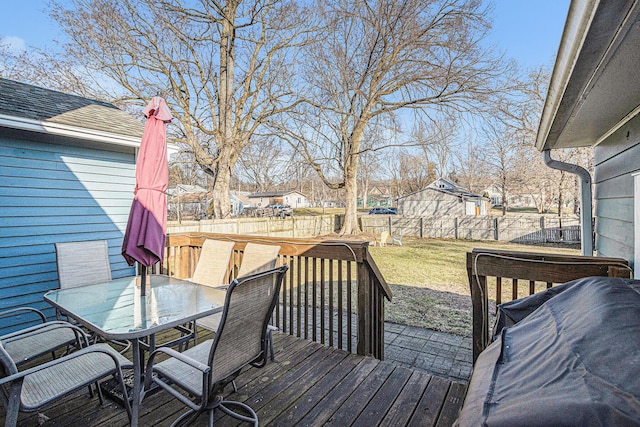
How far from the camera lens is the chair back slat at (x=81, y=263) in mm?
3434

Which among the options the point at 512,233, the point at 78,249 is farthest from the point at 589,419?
the point at 512,233

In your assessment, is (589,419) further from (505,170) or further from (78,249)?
(505,170)

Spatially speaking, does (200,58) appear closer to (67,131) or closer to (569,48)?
(67,131)

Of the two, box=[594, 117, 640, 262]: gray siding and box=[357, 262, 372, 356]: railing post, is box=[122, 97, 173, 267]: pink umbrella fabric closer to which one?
box=[357, 262, 372, 356]: railing post

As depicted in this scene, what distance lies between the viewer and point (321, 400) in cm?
229

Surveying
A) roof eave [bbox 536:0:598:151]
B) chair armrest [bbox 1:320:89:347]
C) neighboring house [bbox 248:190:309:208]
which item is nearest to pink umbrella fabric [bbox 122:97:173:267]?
chair armrest [bbox 1:320:89:347]

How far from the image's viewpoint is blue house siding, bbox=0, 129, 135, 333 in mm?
3549

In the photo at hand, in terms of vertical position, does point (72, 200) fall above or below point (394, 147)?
below

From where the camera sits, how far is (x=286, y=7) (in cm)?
1161

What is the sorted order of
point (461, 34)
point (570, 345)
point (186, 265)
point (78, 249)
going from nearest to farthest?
1. point (570, 345)
2. point (78, 249)
3. point (186, 265)
4. point (461, 34)

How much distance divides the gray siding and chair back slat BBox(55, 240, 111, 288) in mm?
4841

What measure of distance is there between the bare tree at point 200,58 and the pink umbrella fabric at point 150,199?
9.89 metres

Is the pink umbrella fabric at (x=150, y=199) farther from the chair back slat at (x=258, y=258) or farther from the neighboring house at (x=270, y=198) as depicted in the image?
the neighboring house at (x=270, y=198)

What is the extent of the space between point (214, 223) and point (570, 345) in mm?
10779
